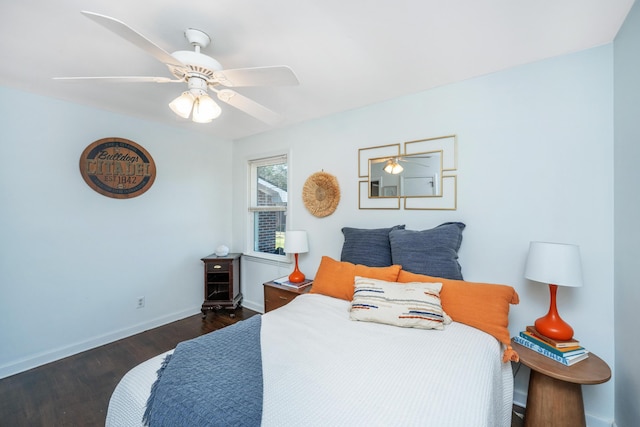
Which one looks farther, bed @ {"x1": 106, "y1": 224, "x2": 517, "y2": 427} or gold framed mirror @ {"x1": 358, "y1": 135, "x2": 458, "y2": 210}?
gold framed mirror @ {"x1": 358, "y1": 135, "x2": 458, "y2": 210}

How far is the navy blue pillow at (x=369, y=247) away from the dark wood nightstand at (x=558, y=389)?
41.3 inches

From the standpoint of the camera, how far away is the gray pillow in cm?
187

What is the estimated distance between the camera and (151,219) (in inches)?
119

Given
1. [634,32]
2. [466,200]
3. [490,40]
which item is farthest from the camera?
[466,200]

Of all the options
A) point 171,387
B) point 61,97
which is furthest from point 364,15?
point 61,97

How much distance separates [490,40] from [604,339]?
6.38ft

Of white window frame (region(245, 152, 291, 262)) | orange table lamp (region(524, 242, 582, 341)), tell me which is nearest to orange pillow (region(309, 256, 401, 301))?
orange table lamp (region(524, 242, 582, 341))

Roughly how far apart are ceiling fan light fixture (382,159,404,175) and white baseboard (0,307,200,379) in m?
3.06

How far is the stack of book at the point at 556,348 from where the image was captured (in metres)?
1.41

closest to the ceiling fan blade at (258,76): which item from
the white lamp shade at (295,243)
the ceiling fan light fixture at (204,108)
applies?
the ceiling fan light fixture at (204,108)

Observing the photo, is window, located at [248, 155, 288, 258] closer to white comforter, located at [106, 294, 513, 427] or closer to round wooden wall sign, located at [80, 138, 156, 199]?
round wooden wall sign, located at [80, 138, 156, 199]

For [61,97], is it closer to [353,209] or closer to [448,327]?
[353,209]

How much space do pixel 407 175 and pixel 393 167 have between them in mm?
154

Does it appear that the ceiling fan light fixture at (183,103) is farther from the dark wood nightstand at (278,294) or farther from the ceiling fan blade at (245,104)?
the dark wood nightstand at (278,294)
